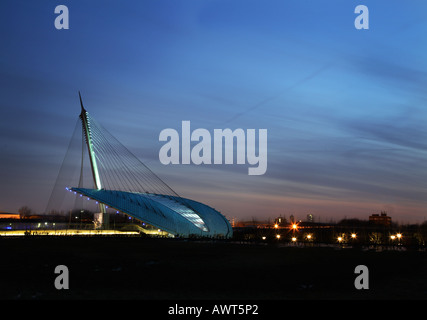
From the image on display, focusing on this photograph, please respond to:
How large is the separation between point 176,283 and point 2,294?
821cm

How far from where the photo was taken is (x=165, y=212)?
246 feet

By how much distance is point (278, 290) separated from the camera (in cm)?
2036

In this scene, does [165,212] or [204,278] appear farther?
[165,212]

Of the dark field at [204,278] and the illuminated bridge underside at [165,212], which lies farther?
the illuminated bridge underside at [165,212]

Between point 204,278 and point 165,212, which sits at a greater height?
point 165,212

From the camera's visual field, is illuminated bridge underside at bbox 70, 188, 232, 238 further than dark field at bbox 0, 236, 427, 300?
Yes

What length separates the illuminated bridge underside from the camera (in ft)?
240

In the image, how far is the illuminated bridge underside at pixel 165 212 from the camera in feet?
240
